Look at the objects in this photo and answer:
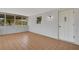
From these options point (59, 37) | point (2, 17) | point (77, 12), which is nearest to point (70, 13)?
point (77, 12)

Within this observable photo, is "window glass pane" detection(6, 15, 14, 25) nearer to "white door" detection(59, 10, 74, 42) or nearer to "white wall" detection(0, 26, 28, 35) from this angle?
"white wall" detection(0, 26, 28, 35)

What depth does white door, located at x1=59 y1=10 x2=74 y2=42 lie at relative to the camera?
2.80m

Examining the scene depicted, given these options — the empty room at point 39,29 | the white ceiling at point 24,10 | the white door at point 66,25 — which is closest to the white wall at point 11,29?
the empty room at point 39,29

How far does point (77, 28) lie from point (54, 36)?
60 cm

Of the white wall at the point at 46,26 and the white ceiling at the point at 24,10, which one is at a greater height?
the white ceiling at the point at 24,10

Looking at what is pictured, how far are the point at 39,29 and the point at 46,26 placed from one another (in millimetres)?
201

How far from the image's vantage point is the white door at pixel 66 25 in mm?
2800

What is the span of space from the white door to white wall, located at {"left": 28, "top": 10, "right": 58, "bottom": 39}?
126mm

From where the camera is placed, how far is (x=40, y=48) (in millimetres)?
2801

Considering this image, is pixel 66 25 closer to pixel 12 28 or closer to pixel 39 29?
pixel 39 29

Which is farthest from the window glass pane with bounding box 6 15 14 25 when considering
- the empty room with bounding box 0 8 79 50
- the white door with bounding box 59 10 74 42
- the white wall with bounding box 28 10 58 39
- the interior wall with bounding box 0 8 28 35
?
the white door with bounding box 59 10 74 42

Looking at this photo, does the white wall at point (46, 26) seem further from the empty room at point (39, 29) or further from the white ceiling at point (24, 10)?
the white ceiling at point (24, 10)
